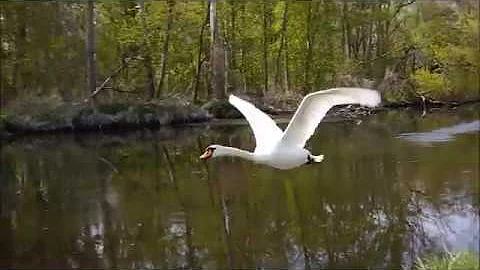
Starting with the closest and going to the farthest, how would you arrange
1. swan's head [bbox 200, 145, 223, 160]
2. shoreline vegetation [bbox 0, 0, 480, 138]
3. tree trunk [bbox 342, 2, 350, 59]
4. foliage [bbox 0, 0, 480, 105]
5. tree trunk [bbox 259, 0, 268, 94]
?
1. swan's head [bbox 200, 145, 223, 160]
2. shoreline vegetation [bbox 0, 0, 480, 138]
3. foliage [bbox 0, 0, 480, 105]
4. tree trunk [bbox 259, 0, 268, 94]
5. tree trunk [bbox 342, 2, 350, 59]

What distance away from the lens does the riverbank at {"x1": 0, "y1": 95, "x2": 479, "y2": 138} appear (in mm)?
20547

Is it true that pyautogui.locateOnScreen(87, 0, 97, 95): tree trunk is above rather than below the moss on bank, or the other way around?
above

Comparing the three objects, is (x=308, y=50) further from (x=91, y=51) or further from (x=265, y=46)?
(x=91, y=51)

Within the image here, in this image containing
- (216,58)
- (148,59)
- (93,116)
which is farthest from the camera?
(148,59)

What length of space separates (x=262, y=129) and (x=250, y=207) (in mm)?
2146

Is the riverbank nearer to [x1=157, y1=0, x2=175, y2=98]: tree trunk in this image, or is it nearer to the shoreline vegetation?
the shoreline vegetation

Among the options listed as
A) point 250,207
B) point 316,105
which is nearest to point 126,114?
point 250,207

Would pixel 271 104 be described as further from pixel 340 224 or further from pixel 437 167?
pixel 340 224

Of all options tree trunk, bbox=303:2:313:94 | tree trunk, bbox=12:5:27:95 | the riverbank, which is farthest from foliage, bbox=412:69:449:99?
Result: tree trunk, bbox=12:5:27:95

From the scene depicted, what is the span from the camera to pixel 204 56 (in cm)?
2750

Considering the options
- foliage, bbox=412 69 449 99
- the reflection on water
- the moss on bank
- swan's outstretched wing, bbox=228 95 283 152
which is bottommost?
the moss on bank

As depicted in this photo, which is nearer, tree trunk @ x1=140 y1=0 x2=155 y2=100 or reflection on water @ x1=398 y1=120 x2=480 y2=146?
reflection on water @ x1=398 y1=120 x2=480 y2=146

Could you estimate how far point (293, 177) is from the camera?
11602 millimetres

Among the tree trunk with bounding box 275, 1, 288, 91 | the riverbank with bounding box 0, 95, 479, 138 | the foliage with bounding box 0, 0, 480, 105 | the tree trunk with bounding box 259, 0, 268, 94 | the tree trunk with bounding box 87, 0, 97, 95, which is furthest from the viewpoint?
the tree trunk with bounding box 259, 0, 268, 94
